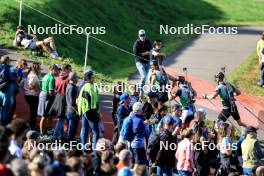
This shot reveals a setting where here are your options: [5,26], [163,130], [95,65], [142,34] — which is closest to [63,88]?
[163,130]

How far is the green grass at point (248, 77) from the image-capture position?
98.0 ft

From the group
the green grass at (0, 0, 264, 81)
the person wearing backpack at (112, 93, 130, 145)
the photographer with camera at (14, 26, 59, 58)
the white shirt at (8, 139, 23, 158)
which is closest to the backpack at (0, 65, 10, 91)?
the person wearing backpack at (112, 93, 130, 145)

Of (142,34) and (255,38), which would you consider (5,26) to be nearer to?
(142,34)

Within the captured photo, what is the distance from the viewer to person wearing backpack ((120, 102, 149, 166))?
1741 cm

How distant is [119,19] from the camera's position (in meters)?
37.2

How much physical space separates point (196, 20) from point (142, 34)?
18862 millimetres

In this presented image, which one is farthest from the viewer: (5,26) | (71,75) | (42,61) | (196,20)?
(196,20)

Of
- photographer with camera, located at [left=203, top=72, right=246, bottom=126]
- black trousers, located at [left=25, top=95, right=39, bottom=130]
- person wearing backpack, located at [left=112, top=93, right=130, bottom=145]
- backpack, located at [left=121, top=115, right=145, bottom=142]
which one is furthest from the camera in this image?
photographer with camera, located at [left=203, top=72, right=246, bottom=126]

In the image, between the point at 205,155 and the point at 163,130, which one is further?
the point at 205,155

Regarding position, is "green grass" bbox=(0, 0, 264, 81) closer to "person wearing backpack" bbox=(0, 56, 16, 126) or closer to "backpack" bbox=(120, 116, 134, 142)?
"person wearing backpack" bbox=(0, 56, 16, 126)

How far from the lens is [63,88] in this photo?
19.3 metres

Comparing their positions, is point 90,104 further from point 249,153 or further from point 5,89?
point 249,153

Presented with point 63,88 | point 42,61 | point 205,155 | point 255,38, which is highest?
point 255,38

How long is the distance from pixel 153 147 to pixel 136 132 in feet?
1.43
